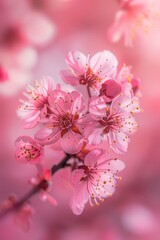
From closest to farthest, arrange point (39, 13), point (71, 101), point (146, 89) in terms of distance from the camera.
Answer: point (71, 101) < point (39, 13) < point (146, 89)

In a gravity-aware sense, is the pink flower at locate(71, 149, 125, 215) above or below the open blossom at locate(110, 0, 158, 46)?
below

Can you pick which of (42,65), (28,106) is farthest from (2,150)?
(28,106)

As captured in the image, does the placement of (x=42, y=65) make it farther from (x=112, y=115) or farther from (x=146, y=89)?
(x=112, y=115)

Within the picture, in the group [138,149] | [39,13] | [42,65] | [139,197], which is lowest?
[139,197]

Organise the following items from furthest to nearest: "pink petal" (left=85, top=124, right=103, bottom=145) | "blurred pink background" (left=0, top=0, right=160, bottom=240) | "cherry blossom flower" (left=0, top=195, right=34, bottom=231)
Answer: "blurred pink background" (left=0, top=0, right=160, bottom=240) < "cherry blossom flower" (left=0, top=195, right=34, bottom=231) < "pink petal" (left=85, top=124, right=103, bottom=145)

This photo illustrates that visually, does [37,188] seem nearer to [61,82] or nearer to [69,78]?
[69,78]

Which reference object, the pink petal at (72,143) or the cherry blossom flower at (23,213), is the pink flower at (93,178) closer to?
the pink petal at (72,143)

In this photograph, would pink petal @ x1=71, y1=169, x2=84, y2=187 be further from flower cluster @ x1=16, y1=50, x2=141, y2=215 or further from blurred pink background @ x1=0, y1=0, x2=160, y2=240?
blurred pink background @ x1=0, y1=0, x2=160, y2=240

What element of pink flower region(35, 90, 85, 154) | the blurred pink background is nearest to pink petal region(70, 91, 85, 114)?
pink flower region(35, 90, 85, 154)
